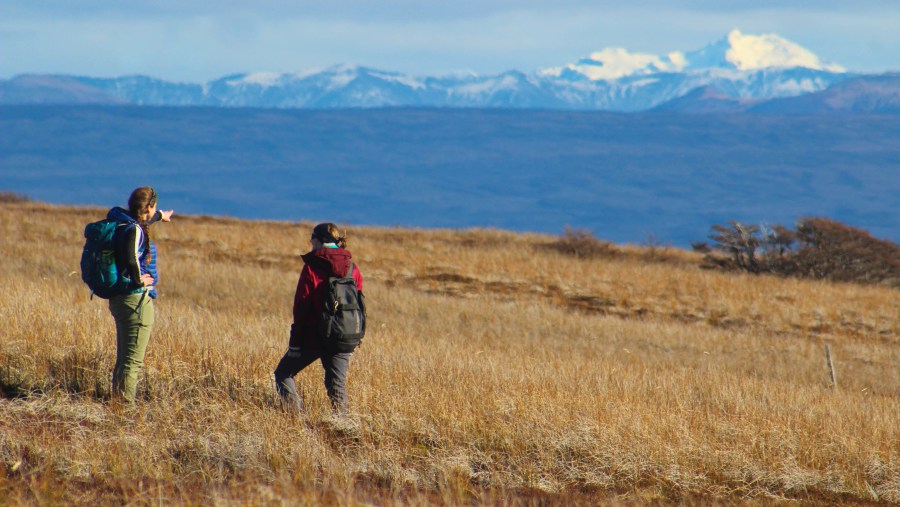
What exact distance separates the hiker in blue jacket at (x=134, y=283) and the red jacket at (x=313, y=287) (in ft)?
3.38

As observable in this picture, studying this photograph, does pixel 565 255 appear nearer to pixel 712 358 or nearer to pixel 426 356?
pixel 712 358

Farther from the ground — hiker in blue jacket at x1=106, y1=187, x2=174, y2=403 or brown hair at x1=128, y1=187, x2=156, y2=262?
brown hair at x1=128, y1=187, x2=156, y2=262

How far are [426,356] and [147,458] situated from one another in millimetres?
4325

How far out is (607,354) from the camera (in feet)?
43.4

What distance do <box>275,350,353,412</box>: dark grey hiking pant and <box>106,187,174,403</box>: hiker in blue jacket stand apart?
1053 millimetres

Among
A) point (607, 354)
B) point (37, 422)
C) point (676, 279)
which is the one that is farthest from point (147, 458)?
point (676, 279)

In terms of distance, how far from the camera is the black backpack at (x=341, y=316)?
6105 mm

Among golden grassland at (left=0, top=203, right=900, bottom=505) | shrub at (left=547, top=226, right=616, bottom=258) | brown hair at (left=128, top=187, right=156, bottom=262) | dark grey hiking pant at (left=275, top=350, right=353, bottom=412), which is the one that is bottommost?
shrub at (left=547, top=226, right=616, bottom=258)

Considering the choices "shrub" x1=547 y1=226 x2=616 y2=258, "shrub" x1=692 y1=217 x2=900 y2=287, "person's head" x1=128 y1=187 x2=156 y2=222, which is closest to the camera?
"person's head" x1=128 y1=187 x2=156 y2=222

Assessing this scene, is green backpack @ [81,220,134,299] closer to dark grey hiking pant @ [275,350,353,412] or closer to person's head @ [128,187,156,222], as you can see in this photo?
person's head @ [128,187,156,222]

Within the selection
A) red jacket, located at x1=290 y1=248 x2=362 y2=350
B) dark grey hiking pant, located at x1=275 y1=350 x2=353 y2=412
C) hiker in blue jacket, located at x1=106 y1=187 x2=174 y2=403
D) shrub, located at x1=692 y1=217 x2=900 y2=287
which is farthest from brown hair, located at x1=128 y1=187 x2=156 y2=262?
shrub, located at x1=692 y1=217 x2=900 y2=287

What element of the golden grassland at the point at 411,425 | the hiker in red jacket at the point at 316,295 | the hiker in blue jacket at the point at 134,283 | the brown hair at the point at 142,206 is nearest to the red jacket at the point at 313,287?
the hiker in red jacket at the point at 316,295

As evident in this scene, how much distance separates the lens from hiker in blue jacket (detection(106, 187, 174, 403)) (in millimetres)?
5992

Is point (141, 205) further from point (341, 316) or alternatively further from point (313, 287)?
point (341, 316)
